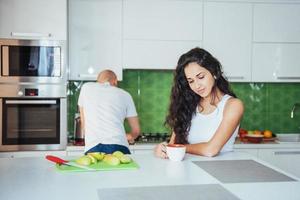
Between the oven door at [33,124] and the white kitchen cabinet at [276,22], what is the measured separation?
6.16 ft

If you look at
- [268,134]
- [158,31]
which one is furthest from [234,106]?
[268,134]

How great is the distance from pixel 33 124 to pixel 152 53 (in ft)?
3.86

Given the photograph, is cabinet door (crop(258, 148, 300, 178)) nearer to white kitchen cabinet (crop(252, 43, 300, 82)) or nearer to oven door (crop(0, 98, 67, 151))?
white kitchen cabinet (crop(252, 43, 300, 82))

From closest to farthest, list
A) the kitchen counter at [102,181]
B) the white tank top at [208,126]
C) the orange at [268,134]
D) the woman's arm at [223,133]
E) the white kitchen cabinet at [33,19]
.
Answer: the kitchen counter at [102,181] → the woman's arm at [223,133] → the white tank top at [208,126] → the white kitchen cabinet at [33,19] → the orange at [268,134]

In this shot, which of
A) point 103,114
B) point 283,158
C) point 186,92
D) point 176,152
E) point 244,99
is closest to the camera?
point 176,152

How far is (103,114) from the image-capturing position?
2596 millimetres

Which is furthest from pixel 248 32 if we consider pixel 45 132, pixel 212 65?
pixel 45 132

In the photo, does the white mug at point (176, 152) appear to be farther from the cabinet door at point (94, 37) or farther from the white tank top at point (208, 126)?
the cabinet door at point (94, 37)

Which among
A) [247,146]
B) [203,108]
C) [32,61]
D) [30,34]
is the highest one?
[30,34]

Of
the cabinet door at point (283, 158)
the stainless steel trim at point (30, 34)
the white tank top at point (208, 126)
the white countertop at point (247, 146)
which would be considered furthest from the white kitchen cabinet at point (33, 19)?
the cabinet door at point (283, 158)

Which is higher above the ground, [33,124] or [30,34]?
[30,34]

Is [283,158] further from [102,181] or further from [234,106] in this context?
[102,181]

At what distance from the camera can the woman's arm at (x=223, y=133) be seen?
6.22ft

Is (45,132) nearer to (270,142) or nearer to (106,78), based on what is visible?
(106,78)
